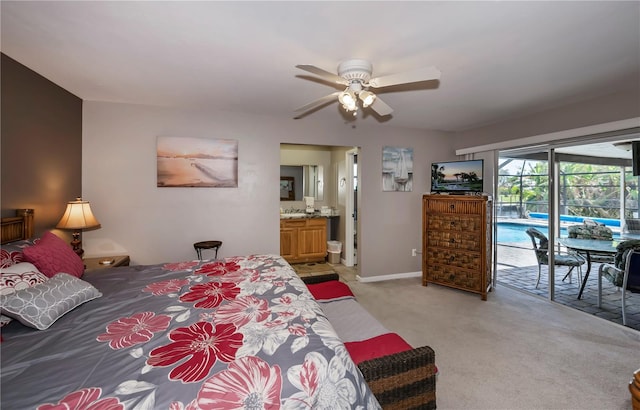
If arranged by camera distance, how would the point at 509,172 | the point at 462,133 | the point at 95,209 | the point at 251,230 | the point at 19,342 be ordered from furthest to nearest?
the point at 462,133, the point at 509,172, the point at 251,230, the point at 95,209, the point at 19,342

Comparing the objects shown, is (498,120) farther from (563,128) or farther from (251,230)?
(251,230)

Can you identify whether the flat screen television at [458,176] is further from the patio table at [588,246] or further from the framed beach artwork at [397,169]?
the patio table at [588,246]

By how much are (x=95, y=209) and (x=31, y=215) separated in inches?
36.8

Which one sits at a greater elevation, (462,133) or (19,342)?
(462,133)

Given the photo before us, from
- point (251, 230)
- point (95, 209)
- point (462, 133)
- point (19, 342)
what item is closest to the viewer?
point (19, 342)

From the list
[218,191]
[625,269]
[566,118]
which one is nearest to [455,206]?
[566,118]

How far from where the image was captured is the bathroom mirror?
5730 mm

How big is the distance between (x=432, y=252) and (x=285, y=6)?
11.8 feet

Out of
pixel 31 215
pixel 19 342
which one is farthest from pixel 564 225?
pixel 31 215

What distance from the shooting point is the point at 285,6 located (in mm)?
1550

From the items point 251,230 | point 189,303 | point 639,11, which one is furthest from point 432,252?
point 189,303

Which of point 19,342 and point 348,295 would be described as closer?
point 19,342

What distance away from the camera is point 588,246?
3199 mm

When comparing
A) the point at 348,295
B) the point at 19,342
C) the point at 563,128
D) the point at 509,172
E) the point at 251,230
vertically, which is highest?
the point at 563,128
